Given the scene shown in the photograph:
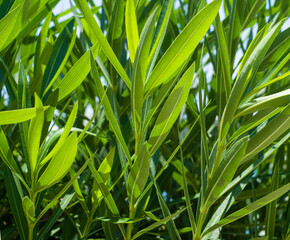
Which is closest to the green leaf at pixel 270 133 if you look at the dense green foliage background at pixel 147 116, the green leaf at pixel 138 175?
the dense green foliage background at pixel 147 116

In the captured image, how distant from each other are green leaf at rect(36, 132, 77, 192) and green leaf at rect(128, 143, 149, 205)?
7 centimetres

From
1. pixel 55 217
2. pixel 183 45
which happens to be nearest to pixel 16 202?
pixel 55 217

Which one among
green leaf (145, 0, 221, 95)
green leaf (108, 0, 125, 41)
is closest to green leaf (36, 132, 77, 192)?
green leaf (145, 0, 221, 95)

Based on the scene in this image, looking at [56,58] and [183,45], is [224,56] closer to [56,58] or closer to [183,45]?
[183,45]

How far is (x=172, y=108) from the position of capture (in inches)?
16.9

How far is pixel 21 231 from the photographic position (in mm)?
506

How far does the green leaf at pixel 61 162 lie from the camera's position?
1.25 ft

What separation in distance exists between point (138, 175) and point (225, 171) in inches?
3.7

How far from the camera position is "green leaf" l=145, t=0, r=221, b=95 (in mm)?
386

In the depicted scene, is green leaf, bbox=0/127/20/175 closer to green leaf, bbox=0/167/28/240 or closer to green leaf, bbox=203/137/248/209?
green leaf, bbox=0/167/28/240

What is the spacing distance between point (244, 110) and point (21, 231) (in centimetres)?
32

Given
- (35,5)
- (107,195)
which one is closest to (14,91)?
(35,5)

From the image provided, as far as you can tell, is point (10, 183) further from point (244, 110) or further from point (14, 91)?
point (244, 110)

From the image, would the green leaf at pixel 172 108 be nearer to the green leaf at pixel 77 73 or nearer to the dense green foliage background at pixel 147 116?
the dense green foliage background at pixel 147 116
